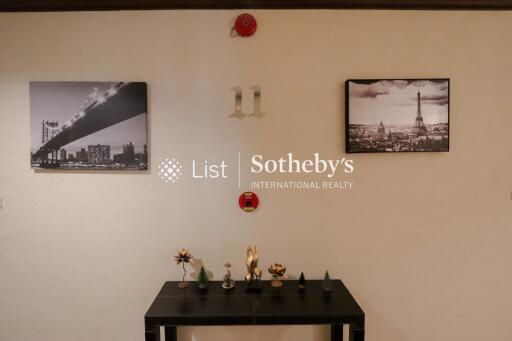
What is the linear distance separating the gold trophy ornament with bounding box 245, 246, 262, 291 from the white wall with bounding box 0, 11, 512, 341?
166 mm

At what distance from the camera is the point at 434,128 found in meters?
1.88

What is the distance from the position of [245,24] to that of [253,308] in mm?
1692

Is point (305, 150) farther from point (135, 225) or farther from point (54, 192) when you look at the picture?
point (54, 192)

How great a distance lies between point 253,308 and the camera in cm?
157

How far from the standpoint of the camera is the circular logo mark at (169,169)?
191 cm

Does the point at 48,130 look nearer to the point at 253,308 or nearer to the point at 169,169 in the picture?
the point at 169,169

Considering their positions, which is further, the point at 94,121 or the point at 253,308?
the point at 94,121

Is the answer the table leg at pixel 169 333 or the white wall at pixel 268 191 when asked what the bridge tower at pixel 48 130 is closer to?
the white wall at pixel 268 191

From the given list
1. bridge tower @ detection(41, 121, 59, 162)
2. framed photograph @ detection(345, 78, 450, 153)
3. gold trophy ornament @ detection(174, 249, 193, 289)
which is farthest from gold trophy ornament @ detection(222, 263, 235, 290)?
bridge tower @ detection(41, 121, 59, 162)

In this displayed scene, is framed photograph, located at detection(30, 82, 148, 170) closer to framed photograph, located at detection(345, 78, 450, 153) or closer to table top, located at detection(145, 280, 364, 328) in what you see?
table top, located at detection(145, 280, 364, 328)

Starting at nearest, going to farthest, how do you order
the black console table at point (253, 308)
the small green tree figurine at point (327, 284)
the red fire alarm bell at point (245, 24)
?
the black console table at point (253, 308)
the small green tree figurine at point (327, 284)
the red fire alarm bell at point (245, 24)

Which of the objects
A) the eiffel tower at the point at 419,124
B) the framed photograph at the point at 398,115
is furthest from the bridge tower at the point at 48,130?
the eiffel tower at the point at 419,124

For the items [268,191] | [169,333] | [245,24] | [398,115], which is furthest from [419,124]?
[169,333]

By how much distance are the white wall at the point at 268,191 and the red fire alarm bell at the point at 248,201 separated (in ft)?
0.17
